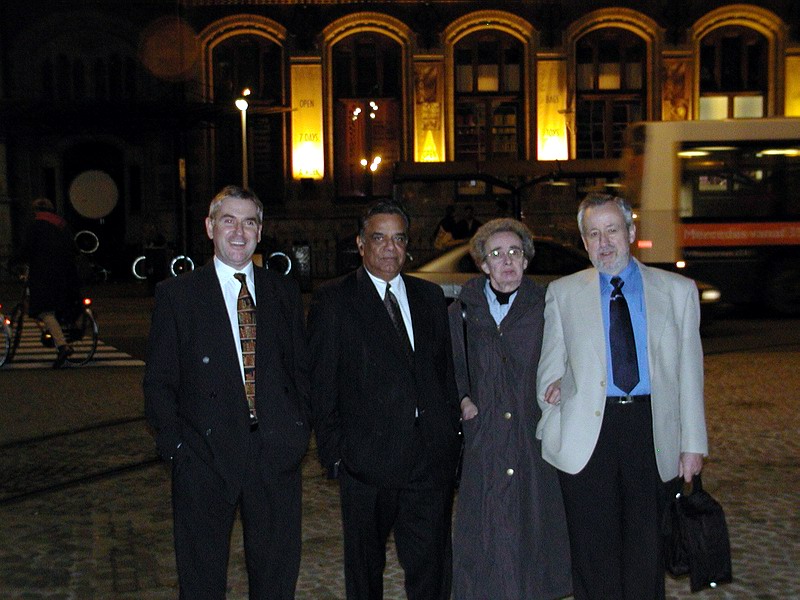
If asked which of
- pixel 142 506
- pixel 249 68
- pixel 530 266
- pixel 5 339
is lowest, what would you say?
pixel 142 506

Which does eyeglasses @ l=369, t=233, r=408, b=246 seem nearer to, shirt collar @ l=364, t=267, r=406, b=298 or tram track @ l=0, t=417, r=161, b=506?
shirt collar @ l=364, t=267, r=406, b=298

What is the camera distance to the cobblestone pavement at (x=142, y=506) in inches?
201

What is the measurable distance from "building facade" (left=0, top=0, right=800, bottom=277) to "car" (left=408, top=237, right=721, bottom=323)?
721 inches

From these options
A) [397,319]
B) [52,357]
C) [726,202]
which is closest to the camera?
[397,319]

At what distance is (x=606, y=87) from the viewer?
32.4 meters

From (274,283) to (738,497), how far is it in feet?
11.8

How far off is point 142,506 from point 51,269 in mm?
6385

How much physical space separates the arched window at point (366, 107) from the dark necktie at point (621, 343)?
28519 mm

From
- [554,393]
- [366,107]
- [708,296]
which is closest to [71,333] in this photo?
[708,296]

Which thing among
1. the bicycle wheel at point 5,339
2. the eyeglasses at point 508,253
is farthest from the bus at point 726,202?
the eyeglasses at point 508,253

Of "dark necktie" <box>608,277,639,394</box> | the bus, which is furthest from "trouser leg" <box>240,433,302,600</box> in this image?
the bus

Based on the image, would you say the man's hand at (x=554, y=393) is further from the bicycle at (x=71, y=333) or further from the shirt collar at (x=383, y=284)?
the bicycle at (x=71, y=333)

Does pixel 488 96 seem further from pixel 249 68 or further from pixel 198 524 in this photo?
pixel 198 524

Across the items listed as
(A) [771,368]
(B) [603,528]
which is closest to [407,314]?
(B) [603,528]
